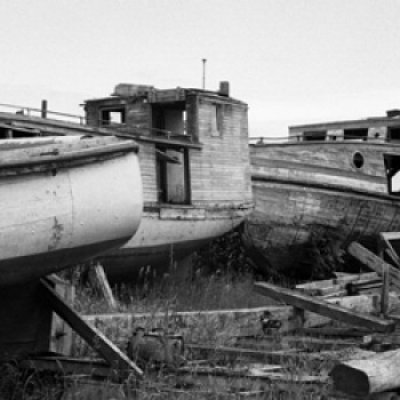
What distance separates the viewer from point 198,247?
16391mm

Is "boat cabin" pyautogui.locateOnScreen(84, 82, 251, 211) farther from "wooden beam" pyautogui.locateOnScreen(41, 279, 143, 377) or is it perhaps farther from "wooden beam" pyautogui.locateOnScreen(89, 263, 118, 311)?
"wooden beam" pyautogui.locateOnScreen(41, 279, 143, 377)

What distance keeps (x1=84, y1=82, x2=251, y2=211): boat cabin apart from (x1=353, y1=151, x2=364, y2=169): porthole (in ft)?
14.3

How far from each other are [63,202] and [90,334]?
1.34 m

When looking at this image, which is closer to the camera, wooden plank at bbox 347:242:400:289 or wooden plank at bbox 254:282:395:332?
wooden plank at bbox 254:282:395:332

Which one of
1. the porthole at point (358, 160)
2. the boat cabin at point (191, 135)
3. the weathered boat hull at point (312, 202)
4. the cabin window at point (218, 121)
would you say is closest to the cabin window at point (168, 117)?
the boat cabin at point (191, 135)

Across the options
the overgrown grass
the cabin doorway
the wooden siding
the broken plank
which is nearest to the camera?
the overgrown grass

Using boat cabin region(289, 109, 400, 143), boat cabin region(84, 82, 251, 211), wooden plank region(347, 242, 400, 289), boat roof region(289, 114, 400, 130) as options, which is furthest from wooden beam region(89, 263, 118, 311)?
boat roof region(289, 114, 400, 130)

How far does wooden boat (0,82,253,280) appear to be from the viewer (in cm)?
1430

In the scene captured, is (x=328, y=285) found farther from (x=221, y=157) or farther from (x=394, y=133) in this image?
(x=394, y=133)

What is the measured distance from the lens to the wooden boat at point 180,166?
1430cm

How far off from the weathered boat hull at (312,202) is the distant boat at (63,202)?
9.87 metres

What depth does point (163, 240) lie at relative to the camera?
48.3 feet

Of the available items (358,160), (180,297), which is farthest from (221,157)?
(358,160)

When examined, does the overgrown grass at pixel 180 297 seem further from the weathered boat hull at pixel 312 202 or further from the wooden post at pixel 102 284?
the weathered boat hull at pixel 312 202
